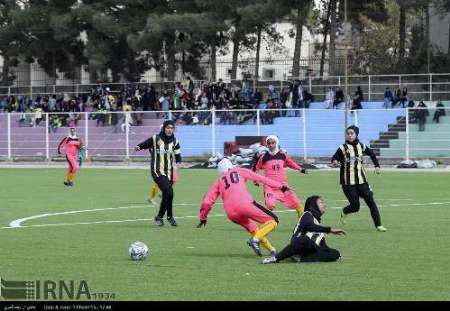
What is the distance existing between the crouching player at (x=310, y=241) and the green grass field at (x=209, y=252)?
8.5 inches

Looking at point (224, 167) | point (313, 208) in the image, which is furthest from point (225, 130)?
point (313, 208)

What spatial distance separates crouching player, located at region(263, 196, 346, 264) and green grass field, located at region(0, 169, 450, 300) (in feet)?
0.71

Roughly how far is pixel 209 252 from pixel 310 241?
2131mm

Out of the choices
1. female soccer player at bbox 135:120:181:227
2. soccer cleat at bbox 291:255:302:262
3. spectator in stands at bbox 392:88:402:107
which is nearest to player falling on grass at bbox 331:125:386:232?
female soccer player at bbox 135:120:181:227

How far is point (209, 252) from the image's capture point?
16.8 metres

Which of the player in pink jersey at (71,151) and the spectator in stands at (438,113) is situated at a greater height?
the spectator in stands at (438,113)

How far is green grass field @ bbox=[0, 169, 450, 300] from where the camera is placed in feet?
41.7

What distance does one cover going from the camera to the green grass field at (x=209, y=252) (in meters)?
12.7

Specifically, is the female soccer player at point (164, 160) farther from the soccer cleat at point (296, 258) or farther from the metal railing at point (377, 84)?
the metal railing at point (377, 84)

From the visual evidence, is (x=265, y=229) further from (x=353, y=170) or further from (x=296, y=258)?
(x=353, y=170)

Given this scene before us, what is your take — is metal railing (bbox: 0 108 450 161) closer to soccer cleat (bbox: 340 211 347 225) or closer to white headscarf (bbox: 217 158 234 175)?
soccer cleat (bbox: 340 211 347 225)

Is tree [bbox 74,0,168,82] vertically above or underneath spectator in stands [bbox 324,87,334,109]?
above

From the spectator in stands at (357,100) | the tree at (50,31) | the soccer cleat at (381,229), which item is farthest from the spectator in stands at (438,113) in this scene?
the soccer cleat at (381,229)
